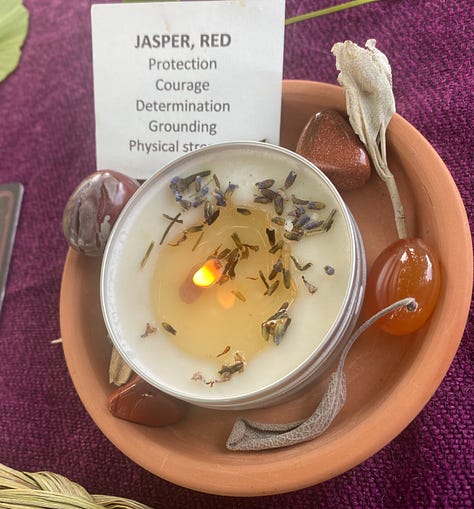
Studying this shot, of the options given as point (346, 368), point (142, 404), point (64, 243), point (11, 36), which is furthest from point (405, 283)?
point (11, 36)

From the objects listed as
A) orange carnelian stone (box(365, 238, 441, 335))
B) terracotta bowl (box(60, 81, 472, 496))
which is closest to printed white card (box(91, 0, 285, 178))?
terracotta bowl (box(60, 81, 472, 496))

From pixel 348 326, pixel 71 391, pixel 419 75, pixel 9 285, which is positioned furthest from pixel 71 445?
pixel 419 75

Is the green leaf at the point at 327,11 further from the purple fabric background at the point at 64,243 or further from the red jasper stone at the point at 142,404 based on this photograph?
the red jasper stone at the point at 142,404

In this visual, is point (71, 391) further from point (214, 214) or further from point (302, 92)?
point (302, 92)

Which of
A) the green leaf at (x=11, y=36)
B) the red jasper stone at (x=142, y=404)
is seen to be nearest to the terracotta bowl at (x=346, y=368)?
the red jasper stone at (x=142, y=404)

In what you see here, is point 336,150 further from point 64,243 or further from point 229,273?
point 64,243
